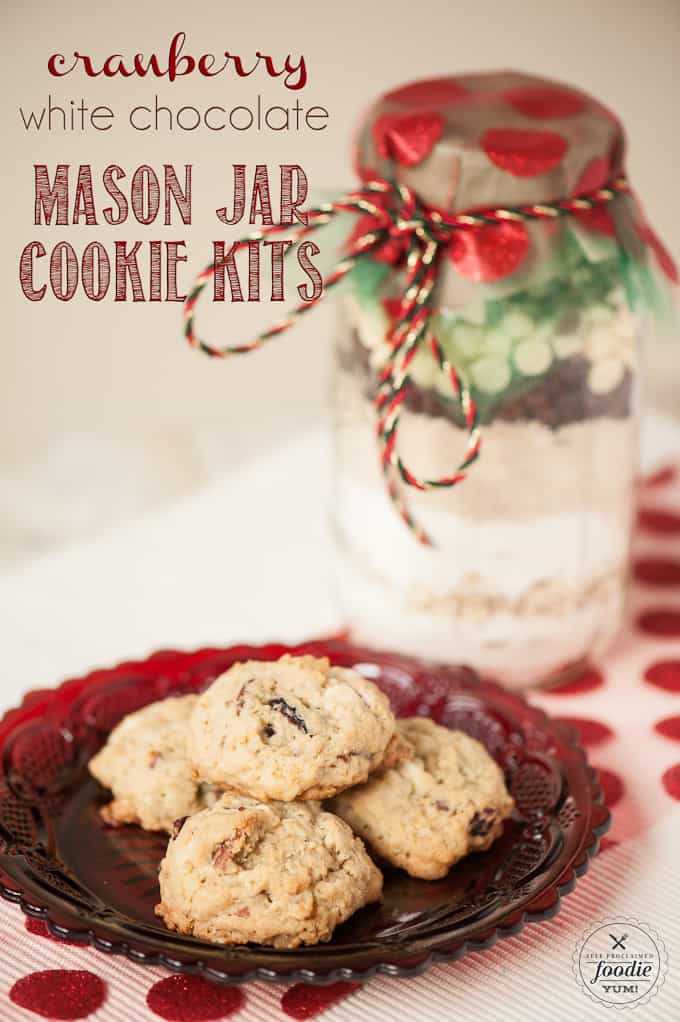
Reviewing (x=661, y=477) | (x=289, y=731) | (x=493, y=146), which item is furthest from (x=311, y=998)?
(x=661, y=477)

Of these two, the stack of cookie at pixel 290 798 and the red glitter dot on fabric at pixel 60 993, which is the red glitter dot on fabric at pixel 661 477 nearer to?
the stack of cookie at pixel 290 798

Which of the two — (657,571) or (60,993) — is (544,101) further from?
(60,993)

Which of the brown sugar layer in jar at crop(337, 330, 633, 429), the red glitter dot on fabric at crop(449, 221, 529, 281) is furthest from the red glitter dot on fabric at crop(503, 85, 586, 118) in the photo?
the brown sugar layer in jar at crop(337, 330, 633, 429)

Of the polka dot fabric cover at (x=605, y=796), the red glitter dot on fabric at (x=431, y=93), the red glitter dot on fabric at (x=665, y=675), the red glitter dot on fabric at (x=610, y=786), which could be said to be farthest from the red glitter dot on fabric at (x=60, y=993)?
the red glitter dot on fabric at (x=431, y=93)

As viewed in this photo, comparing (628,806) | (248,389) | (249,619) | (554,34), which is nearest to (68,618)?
(249,619)

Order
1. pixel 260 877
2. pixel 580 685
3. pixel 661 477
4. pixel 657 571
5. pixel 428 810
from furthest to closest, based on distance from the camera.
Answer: pixel 661 477 < pixel 657 571 < pixel 580 685 < pixel 428 810 < pixel 260 877

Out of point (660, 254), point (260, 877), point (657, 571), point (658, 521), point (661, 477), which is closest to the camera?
point (260, 877)

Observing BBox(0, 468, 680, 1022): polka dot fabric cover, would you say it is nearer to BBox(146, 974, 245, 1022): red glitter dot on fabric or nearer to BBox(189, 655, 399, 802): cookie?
BBox(146, 974, 245, 1022): red glitter dot on fabric
